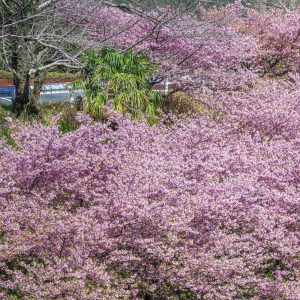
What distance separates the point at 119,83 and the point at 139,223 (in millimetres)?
6630

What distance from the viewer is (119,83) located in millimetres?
11078

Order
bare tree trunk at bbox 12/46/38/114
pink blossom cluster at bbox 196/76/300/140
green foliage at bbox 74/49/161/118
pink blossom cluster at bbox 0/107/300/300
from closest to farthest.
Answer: pink blossom cluster at bbox 0/107/300/300
pink blossom cluster at bbox 196/76/300/140
green foliage at bbox 74/49/161/118
bare tree trunk at bbox 12/46/38/114

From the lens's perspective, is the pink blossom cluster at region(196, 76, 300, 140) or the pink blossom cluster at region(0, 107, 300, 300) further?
the pink blossom cluster at region(196, 76, 300, 140)

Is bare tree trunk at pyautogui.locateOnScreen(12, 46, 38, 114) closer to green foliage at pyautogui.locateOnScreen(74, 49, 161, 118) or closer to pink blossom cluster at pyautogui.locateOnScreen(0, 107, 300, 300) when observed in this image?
green foliage at pyautogui.locateOnScreen(74, 49, 161, 118)

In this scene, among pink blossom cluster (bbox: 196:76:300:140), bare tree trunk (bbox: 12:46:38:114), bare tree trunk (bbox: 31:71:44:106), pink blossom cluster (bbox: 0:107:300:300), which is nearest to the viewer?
pink blossom cluster (bbox: 0:107:300:300)

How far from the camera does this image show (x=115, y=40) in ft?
45.6

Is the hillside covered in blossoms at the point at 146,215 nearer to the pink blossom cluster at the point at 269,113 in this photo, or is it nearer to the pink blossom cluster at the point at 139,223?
the pink blossom cluster at the point at 139,223

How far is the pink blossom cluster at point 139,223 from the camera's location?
4574mm

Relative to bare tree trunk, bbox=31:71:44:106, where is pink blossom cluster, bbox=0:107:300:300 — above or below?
above

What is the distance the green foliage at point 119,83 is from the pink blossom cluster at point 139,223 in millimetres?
4409

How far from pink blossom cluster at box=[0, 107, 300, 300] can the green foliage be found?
4.41m

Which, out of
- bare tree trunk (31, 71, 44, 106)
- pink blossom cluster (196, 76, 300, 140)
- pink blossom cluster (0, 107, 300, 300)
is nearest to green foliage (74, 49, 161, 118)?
bare tree trunk (31, 71, 44, 106)

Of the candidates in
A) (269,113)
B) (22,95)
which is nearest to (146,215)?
(269,113)

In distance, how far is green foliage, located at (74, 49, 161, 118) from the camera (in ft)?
35.0
